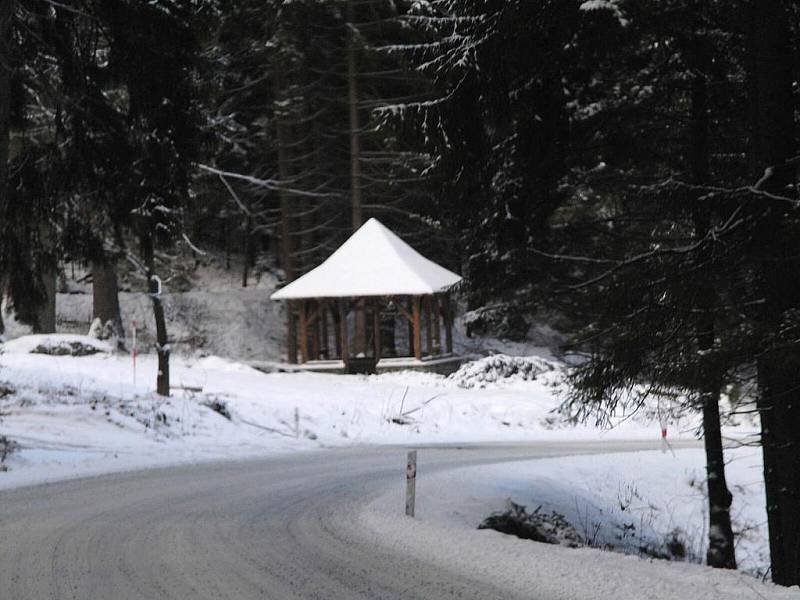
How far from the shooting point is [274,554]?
768cm

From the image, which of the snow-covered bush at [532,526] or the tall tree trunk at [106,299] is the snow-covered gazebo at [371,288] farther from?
the snow-covered bush at [532,526]

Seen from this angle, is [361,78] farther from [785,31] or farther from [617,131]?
[785,31]

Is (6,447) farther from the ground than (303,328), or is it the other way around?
(303,328)

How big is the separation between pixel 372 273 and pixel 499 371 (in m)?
6.91

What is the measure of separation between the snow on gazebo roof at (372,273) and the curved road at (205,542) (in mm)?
18632

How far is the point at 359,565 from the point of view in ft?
23.8

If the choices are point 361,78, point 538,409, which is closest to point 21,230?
point 538,409

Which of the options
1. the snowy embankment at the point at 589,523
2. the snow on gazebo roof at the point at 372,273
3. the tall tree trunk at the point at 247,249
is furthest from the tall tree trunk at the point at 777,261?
the tall tree trunk at the point at 247,249

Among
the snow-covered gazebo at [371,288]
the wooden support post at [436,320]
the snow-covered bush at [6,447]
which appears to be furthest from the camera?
the wooden support post at [436,320]

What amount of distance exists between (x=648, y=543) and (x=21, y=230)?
10.2 metres

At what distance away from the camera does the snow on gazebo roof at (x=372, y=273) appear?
3195 centimetres

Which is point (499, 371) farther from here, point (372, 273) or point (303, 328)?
point (303, 328)

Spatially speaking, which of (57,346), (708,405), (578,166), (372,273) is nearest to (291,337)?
(372,273)

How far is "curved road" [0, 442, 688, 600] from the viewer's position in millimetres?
6570
